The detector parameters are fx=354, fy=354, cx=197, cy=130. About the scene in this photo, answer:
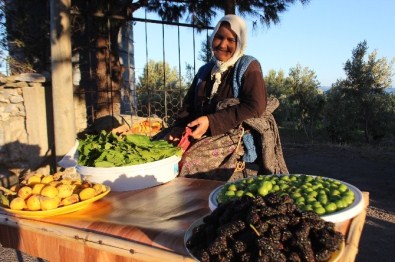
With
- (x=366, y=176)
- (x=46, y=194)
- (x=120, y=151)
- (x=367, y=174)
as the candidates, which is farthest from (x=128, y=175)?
(x=367, y=174)

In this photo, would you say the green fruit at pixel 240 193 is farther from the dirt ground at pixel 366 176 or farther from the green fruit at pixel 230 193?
the dirt ground at pixel 366 176

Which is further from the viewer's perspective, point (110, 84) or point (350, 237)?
point (110, 84)

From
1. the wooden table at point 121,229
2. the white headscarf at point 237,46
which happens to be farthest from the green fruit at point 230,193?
the white headscarf at point 237,46

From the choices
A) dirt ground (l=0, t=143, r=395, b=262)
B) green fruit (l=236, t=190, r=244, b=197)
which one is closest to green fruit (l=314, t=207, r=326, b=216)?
green fruit (l=236, t=190, r=244, b=197)

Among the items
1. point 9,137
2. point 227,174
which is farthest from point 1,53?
point 227,174

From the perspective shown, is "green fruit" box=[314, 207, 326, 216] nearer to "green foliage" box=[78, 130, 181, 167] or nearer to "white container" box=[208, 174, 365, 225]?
"white container" box=[208, 174, 365, 225]

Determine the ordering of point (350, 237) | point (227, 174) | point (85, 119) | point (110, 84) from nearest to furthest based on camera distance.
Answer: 1. point (350, 237)
2. point (227, 174)
3. point (85, 119)
4. point (110, 84)

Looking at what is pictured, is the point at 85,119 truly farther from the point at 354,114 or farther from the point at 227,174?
the point at 354,114

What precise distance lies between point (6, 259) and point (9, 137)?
5.38 feet

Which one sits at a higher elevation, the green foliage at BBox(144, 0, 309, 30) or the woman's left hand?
the green foliage at BBox(144, 0, 309, 30)

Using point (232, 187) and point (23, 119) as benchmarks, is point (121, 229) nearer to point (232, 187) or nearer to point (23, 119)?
point (232, 187)

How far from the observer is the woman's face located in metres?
2.40

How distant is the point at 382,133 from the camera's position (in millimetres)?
12445

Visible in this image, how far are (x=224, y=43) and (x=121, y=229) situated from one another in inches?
60.6
